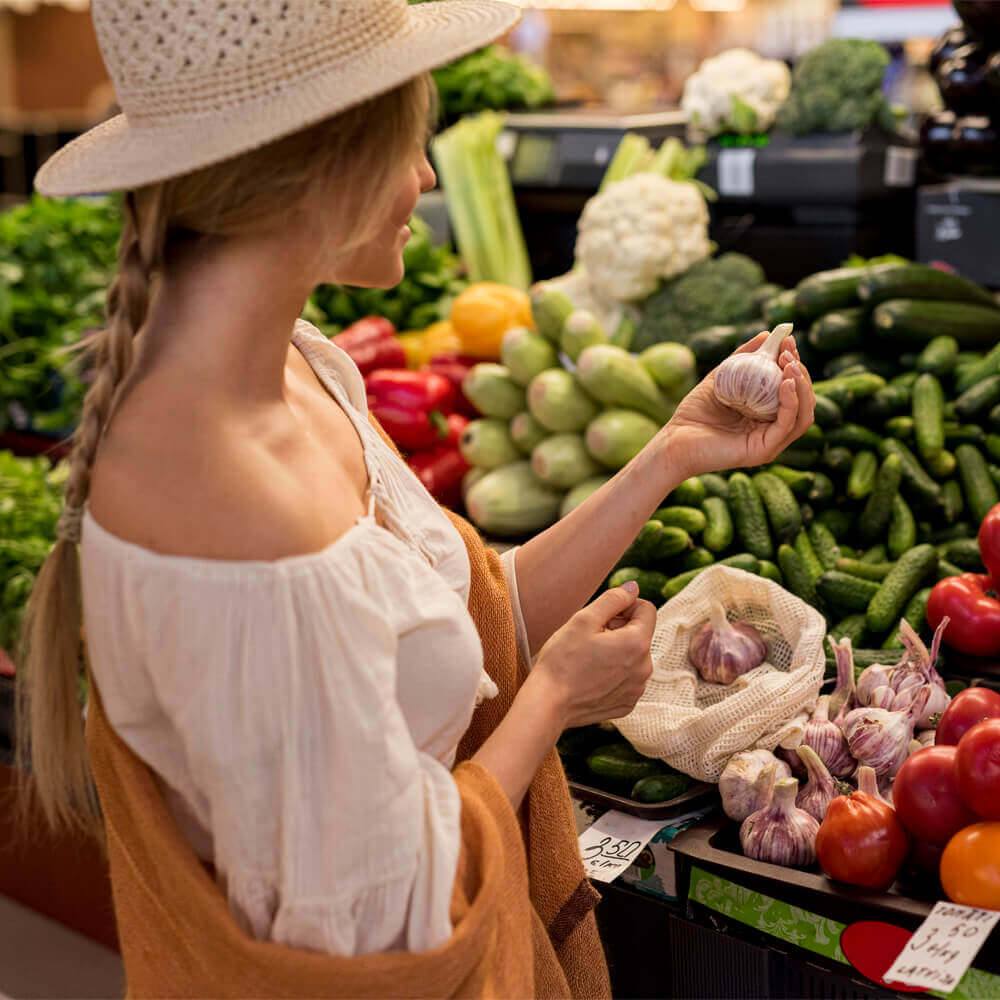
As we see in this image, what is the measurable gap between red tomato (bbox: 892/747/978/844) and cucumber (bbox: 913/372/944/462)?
974mm

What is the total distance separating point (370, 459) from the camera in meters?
1.29

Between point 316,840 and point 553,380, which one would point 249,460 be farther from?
point 553,380

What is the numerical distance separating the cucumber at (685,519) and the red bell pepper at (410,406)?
890mm

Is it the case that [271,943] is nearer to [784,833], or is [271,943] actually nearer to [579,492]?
[784,833]

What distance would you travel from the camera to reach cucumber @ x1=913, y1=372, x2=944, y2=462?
227 centimetres

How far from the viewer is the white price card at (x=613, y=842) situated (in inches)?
58.7

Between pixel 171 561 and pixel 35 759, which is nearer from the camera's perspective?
pixel 171 561

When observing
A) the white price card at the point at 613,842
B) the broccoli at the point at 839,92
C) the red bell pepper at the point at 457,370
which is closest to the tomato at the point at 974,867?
the white price card at the point at 613,842

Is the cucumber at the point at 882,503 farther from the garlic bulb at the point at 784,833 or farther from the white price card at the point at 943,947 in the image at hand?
the white price card at the point at 943,947

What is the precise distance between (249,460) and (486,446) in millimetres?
1695

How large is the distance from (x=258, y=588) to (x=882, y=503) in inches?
60.2

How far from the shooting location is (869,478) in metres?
2.25

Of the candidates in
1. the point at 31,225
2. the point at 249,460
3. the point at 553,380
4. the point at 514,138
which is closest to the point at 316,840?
the point at 249,460

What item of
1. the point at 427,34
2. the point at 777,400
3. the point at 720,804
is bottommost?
the point at 720,804
